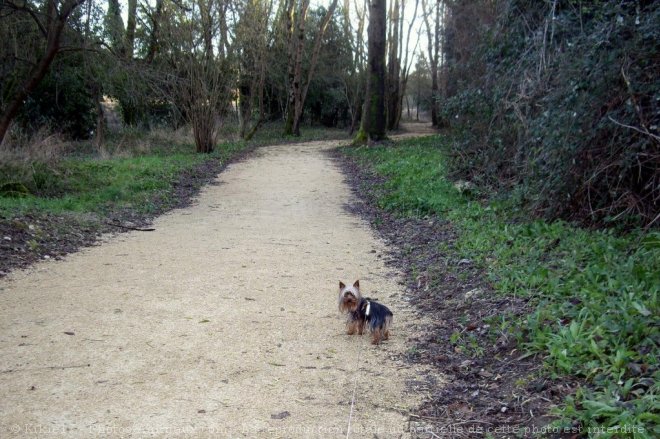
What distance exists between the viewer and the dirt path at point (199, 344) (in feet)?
12.2

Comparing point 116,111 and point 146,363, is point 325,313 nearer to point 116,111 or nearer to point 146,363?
point 146,363

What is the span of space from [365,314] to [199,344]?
148cm

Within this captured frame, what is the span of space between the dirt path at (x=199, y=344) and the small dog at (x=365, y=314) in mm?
146

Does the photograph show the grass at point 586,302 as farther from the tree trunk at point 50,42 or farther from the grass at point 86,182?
the tree trunk at point 50,42

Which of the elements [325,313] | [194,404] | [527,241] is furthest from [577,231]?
[194,404]

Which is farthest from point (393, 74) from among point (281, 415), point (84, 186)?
point (281, 415)

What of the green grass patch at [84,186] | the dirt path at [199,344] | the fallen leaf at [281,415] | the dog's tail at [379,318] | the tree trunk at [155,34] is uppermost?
the tree trunk at [155,34]

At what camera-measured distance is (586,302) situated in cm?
453

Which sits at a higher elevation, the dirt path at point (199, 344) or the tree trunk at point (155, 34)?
the tree trunk at point (155, 34)

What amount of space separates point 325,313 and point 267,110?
34946 mm

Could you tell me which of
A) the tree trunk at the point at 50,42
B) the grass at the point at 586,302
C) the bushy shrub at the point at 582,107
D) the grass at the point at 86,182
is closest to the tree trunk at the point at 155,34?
the grass at the point at 86,182

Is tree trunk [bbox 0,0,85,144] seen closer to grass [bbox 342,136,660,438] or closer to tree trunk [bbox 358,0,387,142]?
grass [bbox 342,136,660,438]

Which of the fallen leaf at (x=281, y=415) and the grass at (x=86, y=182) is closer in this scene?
the fallen leaf at (x=281, y=415)

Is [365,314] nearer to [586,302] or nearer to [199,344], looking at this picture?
[199,344]
